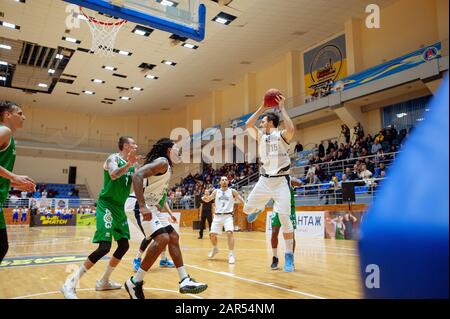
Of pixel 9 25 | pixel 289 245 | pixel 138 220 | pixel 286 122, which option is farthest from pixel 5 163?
pixel 9 25

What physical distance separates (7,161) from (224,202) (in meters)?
4.63

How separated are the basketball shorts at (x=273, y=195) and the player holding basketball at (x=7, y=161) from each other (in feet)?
10.1

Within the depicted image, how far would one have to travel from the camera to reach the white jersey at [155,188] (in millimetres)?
3859

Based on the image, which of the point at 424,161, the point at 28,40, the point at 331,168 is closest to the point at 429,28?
the point at 331,168

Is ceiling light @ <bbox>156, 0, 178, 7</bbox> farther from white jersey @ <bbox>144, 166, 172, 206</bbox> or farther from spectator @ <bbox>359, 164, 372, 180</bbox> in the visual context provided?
spectator @ <bbox>359, 164, 372, 180</bbox>

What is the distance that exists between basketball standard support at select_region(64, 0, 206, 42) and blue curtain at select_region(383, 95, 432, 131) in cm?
1210

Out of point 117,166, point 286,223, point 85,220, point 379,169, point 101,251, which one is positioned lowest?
point 85,220

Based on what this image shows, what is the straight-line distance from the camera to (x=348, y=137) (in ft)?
57.4

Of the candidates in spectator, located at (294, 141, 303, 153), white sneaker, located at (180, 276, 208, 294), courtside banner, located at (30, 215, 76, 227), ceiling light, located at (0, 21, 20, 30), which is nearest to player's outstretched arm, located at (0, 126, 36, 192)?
white sneaker, located at (180, 276, 208, 294)

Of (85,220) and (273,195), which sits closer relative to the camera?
(273,195)

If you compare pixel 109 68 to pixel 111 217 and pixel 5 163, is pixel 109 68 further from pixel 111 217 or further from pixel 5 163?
pixel 5 163

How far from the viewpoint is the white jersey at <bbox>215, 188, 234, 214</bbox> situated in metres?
7.18

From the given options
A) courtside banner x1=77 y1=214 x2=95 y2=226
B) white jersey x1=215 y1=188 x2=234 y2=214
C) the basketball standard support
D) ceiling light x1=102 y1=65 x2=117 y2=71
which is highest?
ceiling light x1=102 y1=65 x2=117 y2=71

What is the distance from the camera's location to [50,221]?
23359 millimetres
